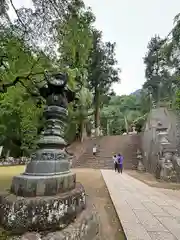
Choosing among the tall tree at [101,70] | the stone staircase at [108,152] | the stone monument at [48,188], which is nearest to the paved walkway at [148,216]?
the stone monument at [48,188]

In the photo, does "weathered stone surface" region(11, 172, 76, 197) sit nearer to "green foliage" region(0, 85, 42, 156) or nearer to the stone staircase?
"green foliage" region(0, 85, 42, 156)

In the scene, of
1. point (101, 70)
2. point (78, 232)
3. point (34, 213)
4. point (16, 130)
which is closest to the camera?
point (34, 213)

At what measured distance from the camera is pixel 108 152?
63.4ft

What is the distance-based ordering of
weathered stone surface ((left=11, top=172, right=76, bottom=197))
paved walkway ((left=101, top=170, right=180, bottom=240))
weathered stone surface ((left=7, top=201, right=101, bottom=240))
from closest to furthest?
weathered stone surface ((left=7, top=201, right=101, bottom=240))
weathered stone surface ((left=11, top=172, right=76, bottom=197))
paved walkway ((left=101, top=170, right=180, bottom=240))

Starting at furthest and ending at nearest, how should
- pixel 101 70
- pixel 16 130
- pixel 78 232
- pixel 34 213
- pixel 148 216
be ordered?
pixel 101 70, pixel 16 130, pixel 148 216, pixel 78 232, pixel 34 213

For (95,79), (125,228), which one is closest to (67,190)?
(125,228)

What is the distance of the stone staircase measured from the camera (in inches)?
680

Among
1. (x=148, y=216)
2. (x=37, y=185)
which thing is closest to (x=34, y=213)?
(x=37, y=185)

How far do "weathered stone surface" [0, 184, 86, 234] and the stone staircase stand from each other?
14.0m

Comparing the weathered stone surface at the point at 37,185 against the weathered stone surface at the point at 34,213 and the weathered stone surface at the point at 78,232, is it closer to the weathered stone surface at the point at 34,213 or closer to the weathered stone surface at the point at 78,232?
the weathered stone surface at the point at 34,213

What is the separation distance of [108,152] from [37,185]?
16628 mm

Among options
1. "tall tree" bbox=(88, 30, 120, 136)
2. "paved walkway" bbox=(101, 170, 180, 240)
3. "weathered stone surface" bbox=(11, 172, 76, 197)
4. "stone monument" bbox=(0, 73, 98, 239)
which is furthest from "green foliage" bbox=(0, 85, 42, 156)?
"weathered stone surface" bbox=(11, 172, 76, 197)

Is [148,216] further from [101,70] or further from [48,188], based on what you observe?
[101,70]

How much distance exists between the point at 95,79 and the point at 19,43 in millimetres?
18089
